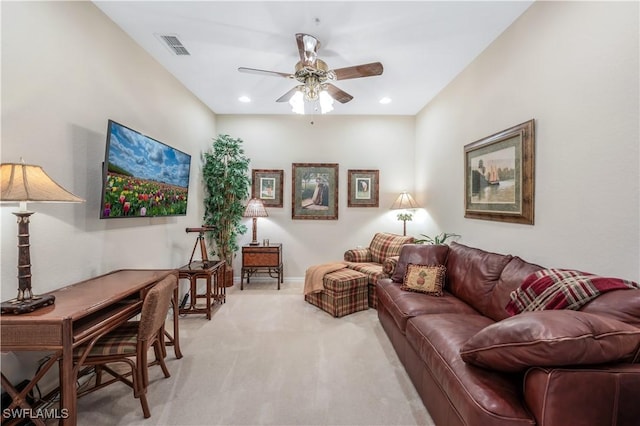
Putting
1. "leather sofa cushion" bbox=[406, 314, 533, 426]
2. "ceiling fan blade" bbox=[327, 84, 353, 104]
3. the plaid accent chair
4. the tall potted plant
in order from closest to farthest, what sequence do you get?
1. "leather sofa cushion" bbox=[406, 314, 533, 426]
2. "ceiling fan blade" bbox=[327, 84, 353, 104]
3. the plaid accent chair
4. the tall potted plant

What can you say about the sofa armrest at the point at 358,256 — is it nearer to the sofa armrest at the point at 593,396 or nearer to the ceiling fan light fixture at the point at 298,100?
the ceiling fan light fixture at the point at 298,100

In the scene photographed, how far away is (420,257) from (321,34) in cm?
248

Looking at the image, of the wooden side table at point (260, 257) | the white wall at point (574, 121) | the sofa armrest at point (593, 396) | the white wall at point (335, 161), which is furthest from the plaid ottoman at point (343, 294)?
the sofa armrest at point (593, 396)

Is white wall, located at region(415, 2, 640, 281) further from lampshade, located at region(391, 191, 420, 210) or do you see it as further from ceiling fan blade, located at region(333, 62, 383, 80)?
lampshade, located at region(391, 191, 420, 210)

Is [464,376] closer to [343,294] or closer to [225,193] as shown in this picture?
[343,294]

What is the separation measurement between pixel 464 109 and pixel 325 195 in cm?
251

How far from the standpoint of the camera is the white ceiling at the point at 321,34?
223 cm

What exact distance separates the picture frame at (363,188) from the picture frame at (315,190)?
0.27 meters

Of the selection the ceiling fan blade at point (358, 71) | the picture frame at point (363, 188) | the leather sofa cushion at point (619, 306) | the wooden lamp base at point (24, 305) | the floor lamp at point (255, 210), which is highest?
the ceiling fan blade at point (358, 71)

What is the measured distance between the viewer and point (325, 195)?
4883 millimetres

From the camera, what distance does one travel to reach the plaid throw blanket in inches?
55.7

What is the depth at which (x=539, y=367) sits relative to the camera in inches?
41.7

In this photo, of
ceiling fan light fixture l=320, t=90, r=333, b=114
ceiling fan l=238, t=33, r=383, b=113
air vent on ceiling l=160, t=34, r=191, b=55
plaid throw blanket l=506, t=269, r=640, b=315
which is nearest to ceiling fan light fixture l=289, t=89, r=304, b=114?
ceiling fan l=238, t=33, r=383, b=113

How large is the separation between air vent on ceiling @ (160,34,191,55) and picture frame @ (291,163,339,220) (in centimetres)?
240
